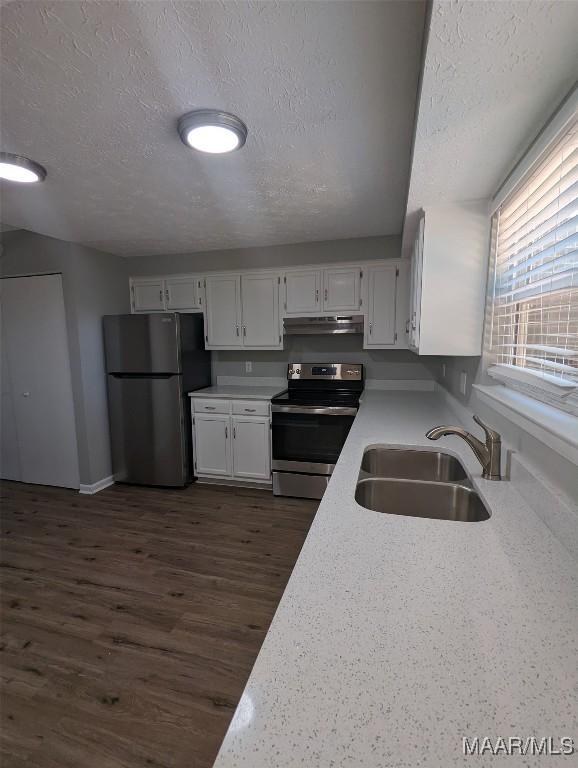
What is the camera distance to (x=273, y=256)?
3.31 metres

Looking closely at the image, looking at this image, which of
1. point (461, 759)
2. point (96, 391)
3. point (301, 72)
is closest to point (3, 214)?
point (96, 391)

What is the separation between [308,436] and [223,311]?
147cm

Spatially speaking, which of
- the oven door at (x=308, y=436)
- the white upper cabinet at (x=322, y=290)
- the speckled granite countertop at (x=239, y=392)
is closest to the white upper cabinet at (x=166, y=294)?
the speckled granite countertop at (x=239, y=392)

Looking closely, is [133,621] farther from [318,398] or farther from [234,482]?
[318,398]

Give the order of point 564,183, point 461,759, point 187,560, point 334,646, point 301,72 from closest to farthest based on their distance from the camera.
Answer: point 461,759 → point 334,646 → point 564,183 → point 301,72 → point 187,560

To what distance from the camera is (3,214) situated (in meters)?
2.39

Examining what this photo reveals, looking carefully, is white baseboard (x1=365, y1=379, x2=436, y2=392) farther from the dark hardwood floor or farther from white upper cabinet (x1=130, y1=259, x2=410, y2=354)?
the dark hardwood floor

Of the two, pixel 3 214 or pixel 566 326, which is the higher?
pixel 3 214

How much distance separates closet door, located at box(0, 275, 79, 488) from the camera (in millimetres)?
3193

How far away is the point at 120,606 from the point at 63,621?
263 millimetres

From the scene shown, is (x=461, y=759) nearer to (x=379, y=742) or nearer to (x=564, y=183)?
(x=379, y=742)

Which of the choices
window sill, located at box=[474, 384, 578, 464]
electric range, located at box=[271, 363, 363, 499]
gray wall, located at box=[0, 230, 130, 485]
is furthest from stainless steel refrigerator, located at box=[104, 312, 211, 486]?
window sill, located at box=[474, 384, 578, 464]

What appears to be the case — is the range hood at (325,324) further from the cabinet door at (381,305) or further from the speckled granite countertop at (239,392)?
the speckled granite countertop at (239,392)

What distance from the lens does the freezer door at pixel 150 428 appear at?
10.6ft
